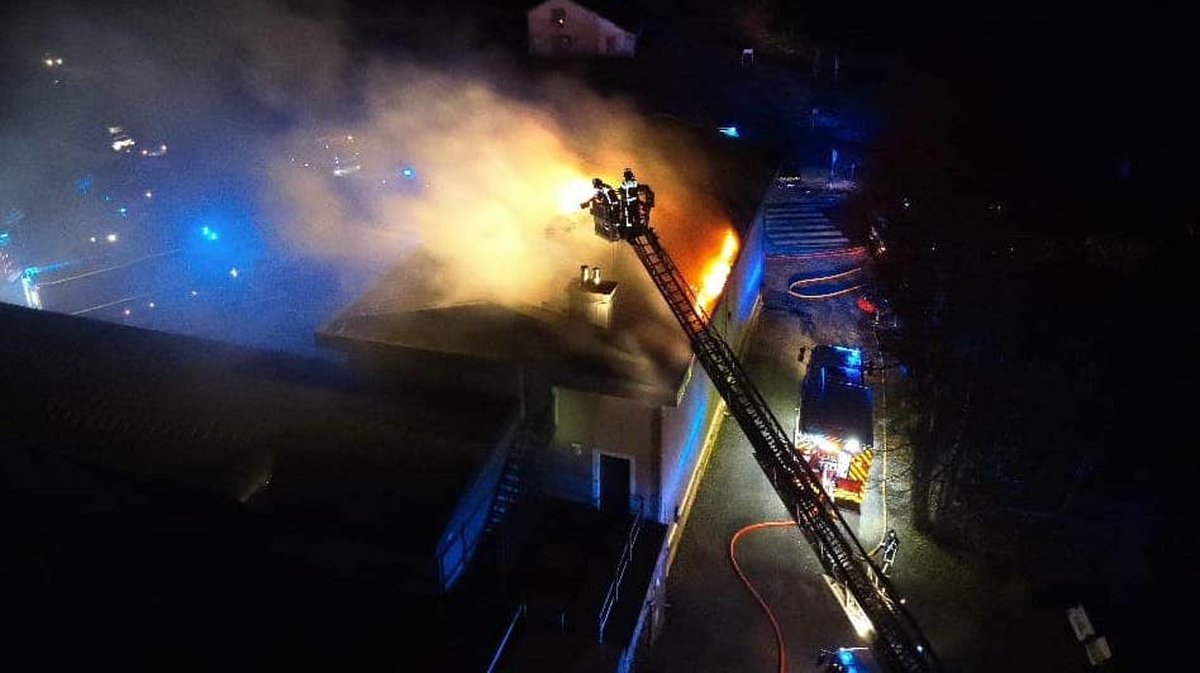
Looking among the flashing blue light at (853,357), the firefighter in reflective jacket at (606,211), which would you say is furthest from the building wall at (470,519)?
the flashing blue light at (853,357)

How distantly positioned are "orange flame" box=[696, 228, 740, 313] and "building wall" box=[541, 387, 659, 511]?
294cm

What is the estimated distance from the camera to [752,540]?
15703 millimetres

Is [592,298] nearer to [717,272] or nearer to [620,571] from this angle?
[717,272]

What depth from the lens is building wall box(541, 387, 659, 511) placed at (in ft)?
39.9

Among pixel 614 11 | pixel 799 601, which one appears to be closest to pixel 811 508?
pixel 799 601

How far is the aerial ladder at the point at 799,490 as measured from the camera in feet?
34.4

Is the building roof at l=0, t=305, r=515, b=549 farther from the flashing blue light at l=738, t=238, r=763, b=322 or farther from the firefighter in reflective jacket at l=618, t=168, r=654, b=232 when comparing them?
the flashing blue light at l=738, t=238, r=763, b=322

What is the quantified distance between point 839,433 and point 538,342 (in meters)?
8.47

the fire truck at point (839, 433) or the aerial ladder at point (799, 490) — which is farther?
the fire truck at point (839, 433)

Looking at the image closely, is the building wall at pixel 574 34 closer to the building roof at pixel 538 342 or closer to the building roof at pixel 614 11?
the building roof at pixel 614 11

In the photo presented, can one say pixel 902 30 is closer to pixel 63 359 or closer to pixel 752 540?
pixel 752 540

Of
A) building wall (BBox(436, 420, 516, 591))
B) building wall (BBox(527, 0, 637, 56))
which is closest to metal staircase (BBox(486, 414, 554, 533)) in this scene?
building wall (BBox(436, 420, 516, 591))

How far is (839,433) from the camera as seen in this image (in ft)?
56.7

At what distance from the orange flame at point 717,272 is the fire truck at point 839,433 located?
429 cm
